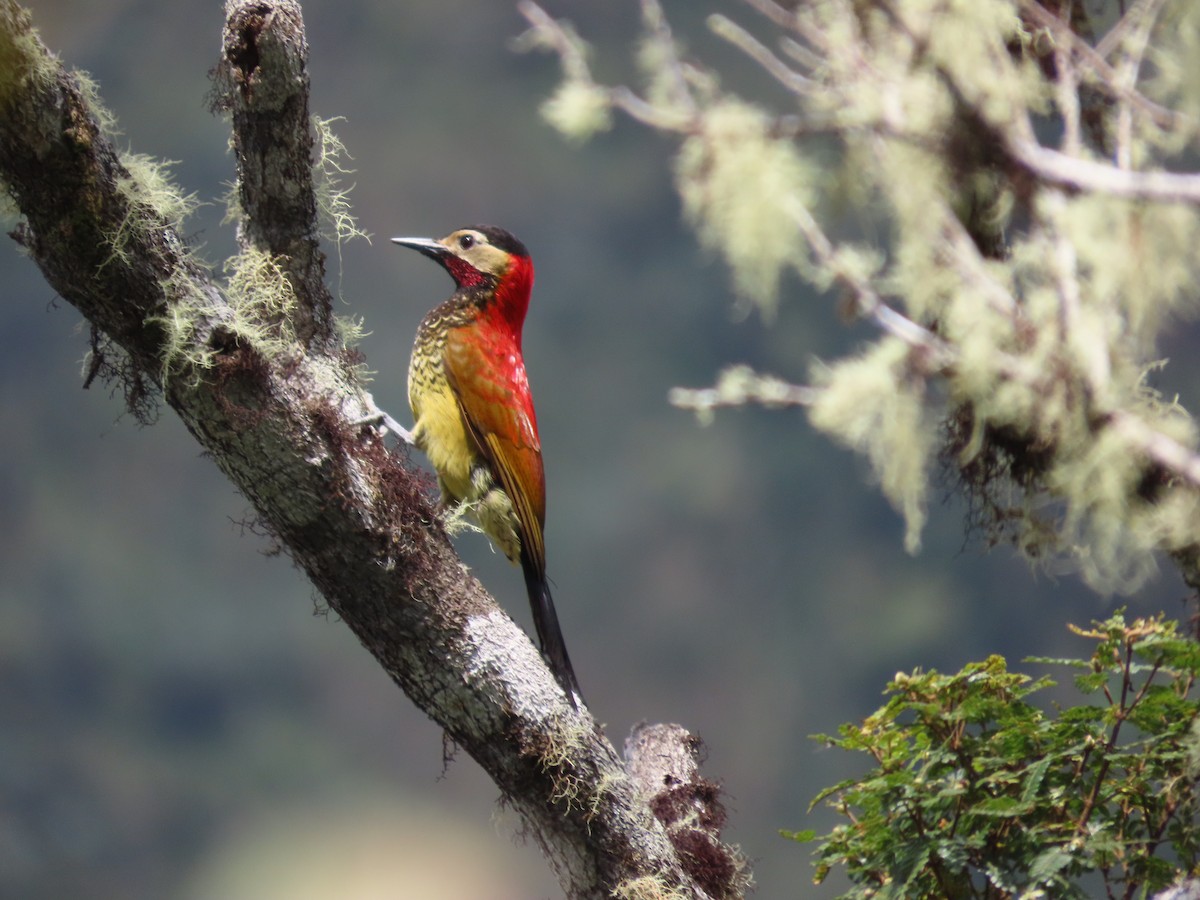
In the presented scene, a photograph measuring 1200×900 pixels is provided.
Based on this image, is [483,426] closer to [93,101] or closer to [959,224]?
[93,101]

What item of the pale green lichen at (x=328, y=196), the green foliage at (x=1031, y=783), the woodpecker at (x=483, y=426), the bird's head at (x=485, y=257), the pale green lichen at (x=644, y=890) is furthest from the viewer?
the bird's head at (x=485, y=257)

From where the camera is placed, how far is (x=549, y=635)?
2285 millimetres

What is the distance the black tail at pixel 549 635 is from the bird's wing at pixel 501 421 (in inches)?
1.8

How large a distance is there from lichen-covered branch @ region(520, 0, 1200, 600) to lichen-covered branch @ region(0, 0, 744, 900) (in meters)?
0.72

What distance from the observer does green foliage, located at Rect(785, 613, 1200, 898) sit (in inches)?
68.7

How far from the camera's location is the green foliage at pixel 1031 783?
1744 millimetres

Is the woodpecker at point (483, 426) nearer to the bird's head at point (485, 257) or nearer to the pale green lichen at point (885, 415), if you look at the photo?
the bird's head at point (485, 257)

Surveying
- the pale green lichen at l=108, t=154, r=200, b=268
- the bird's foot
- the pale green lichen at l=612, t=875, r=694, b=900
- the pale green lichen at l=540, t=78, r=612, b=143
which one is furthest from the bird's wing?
the pale green lichen at l=540, t=78, r=612, b=143

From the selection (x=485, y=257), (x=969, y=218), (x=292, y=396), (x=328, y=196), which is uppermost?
(x=485, y=257)

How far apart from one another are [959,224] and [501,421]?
130 centimetres

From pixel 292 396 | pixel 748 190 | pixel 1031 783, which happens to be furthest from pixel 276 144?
pixel 1031 783

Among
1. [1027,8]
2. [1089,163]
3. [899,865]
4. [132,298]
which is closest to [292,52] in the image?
[132,298]

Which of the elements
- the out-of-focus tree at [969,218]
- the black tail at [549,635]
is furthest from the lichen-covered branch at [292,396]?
the out-of-focus tree at [969,218]

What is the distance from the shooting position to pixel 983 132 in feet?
4.21
